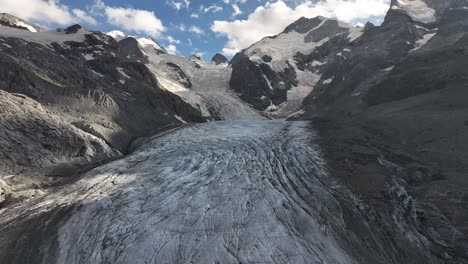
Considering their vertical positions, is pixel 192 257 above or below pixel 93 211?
below

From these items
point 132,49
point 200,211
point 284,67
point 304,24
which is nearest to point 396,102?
point 200,211

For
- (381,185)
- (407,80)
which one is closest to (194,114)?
(407,80)

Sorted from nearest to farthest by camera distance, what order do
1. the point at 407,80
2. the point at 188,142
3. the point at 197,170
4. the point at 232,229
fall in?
1. the point at 232,229
2. the point at 197,170
3. the point at 188,142
4. the point at 407,80

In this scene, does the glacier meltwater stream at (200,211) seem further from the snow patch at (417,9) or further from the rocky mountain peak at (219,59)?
the rocky mountain peak at (219,59)

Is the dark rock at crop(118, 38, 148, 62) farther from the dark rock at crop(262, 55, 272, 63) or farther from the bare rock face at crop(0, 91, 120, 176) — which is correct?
the bare rock face at crop(0, 91, 120, 176)

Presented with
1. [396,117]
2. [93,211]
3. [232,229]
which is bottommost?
[396,117]

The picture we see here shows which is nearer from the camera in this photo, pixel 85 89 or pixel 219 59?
pixel 85 89

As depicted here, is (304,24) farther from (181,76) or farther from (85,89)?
(85,89)

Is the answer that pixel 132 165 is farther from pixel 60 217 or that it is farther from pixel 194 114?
pixel 194 114

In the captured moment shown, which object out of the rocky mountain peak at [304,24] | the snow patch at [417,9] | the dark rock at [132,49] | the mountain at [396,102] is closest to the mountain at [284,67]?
the mountain at [396,102]
